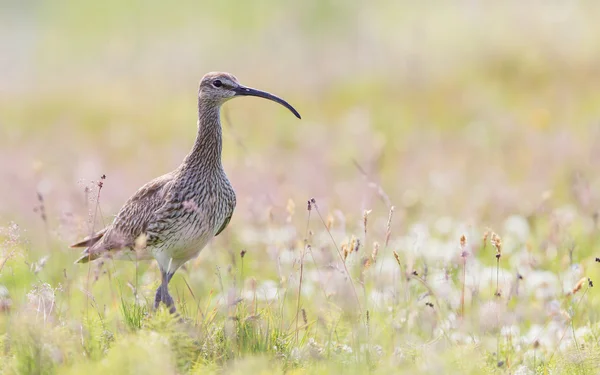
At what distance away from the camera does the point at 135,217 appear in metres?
6.00

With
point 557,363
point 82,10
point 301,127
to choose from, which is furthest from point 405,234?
point 82,10

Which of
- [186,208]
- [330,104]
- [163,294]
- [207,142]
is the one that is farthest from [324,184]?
[330,104]

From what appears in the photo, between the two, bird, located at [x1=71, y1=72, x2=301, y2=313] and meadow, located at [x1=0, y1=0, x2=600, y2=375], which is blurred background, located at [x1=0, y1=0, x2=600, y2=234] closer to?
meadow, located at [x1=0, y1=0, x2=600, y2=375]

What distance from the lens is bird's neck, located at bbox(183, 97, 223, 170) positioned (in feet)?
19.5

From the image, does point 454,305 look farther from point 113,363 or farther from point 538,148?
point 538,148

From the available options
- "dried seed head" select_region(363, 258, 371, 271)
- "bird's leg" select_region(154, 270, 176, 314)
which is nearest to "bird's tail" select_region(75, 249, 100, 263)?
"bird's leg" select_region(154, 270, 176, 314)

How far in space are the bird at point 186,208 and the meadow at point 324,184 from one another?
0.59 ft

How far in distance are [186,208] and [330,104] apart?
39.7 feet

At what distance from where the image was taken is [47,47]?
2733 cm

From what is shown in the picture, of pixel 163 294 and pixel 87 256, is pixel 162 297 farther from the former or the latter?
pixel 87 256

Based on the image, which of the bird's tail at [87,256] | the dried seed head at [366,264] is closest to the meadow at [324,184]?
the dried seed head at [366,264]

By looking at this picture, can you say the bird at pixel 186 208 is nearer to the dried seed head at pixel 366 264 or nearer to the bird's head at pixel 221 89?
the bird's head at pixel 221 89

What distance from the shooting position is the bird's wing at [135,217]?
19.2 ft

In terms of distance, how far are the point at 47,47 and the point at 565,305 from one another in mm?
24137
